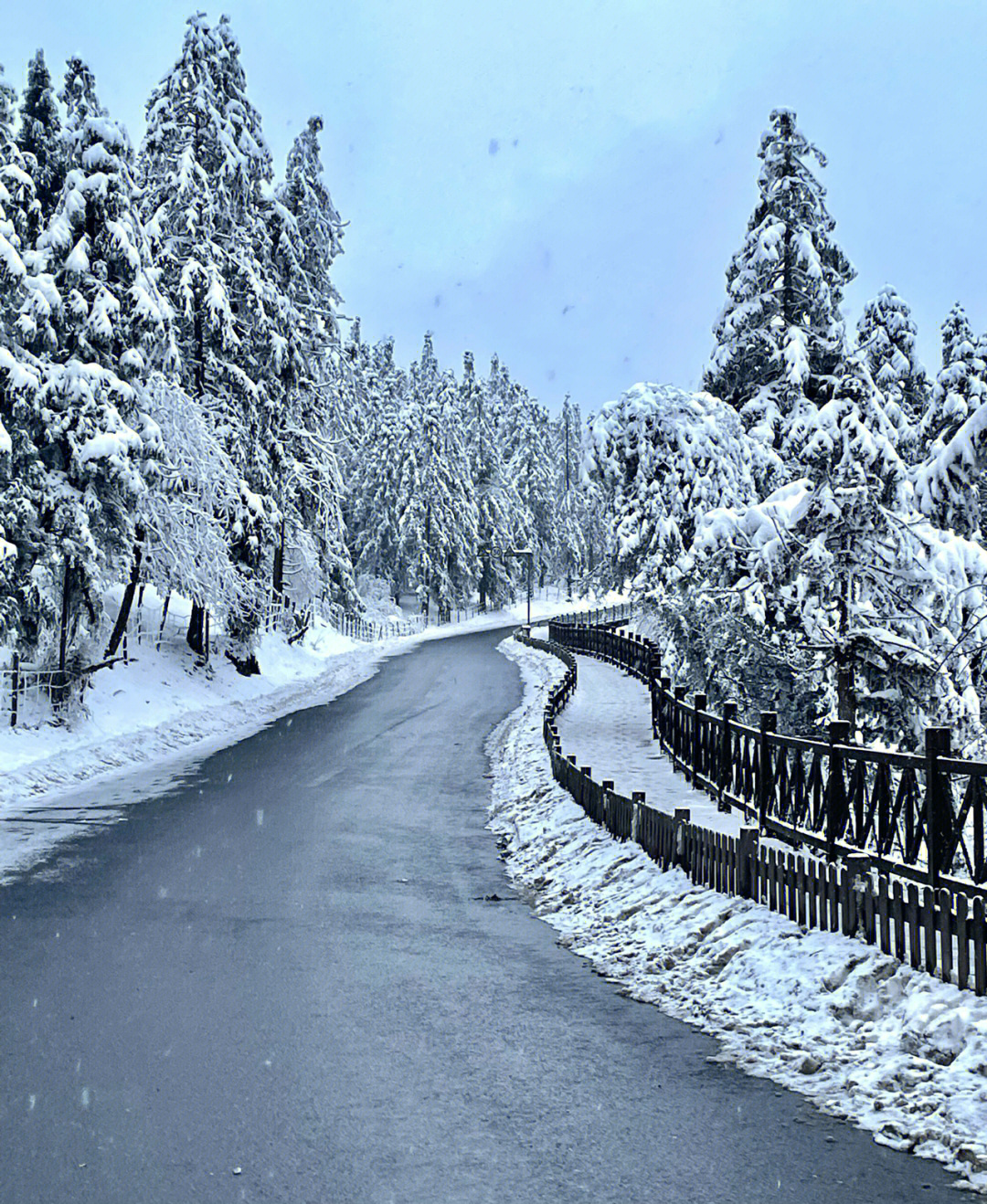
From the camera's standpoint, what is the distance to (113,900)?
1079 cm

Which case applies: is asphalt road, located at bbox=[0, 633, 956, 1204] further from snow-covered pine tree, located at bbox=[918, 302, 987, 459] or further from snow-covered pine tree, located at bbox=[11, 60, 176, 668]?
snow-covered pine tree, located at bbox=[918, 302, 987, 459]

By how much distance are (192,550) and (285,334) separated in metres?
8.84

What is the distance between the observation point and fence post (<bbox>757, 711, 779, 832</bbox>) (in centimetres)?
1221

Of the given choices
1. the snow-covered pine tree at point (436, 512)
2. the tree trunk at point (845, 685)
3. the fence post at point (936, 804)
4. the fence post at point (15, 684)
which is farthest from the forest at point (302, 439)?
the snow-covered pine tree at point (436, 512)

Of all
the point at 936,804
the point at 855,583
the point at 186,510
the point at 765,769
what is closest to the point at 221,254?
the point at 186,510

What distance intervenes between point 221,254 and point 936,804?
25.4 m

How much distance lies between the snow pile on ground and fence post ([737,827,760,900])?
19cm

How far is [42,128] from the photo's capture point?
2238 centimetres

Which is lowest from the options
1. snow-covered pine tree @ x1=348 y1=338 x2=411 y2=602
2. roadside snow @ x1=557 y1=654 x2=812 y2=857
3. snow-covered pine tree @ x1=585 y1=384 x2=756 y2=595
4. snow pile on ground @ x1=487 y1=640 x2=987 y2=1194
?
snow pile on ground @ x1=487 y1=640 x2=987 y2=1194

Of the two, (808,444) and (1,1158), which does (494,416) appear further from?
(1,1158)

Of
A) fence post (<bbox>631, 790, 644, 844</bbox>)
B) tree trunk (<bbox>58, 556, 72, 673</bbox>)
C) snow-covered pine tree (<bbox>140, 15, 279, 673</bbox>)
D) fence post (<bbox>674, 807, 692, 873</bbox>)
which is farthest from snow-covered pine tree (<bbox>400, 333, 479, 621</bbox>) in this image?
A: fence post (<bbox>674, 807, 692, 873</bbox>)

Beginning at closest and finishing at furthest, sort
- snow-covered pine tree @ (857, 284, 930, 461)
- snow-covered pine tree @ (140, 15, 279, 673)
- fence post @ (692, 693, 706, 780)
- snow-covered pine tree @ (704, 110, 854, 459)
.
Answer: fence post @ (692, 693, 706, 780) < snow-covered pine tree @ (704, 110, 854, 459) < snow-covered pine tree @ (140, 15, 279, 673) < snow-covered pine tree @ (857, 284, 930, 461)

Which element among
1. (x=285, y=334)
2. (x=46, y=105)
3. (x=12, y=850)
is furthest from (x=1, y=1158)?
(x=285, y=334)

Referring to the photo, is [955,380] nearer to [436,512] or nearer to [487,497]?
[436,512]
